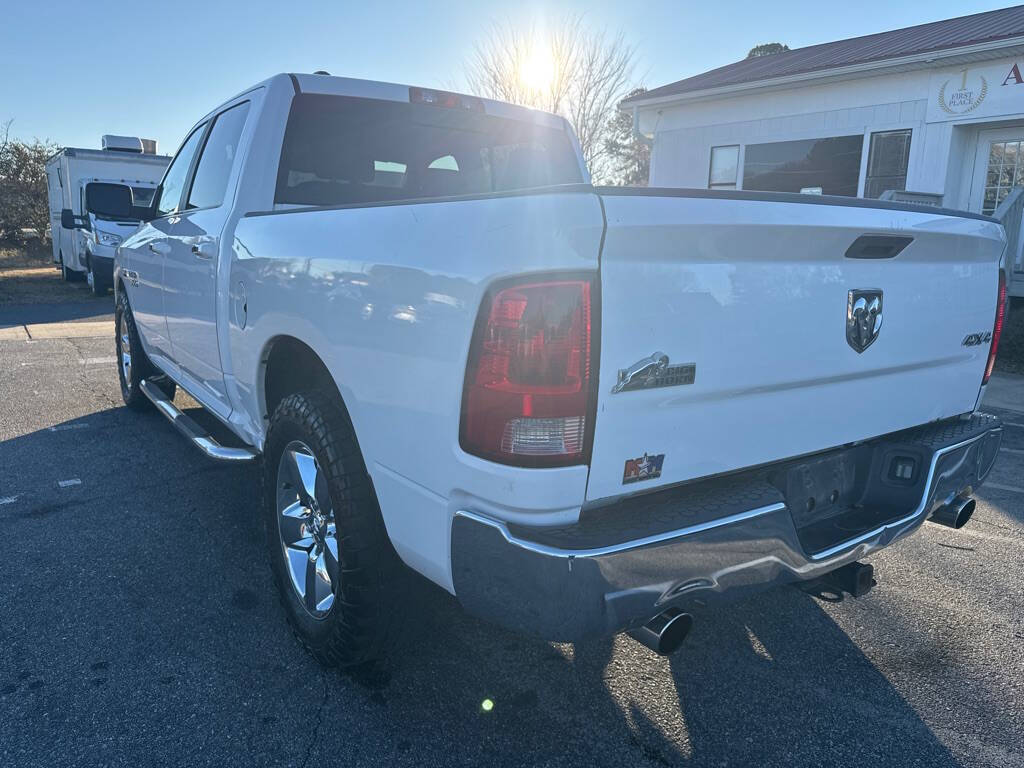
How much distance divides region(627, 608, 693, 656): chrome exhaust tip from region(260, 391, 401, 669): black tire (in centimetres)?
82

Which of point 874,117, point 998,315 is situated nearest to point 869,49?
point 874,117

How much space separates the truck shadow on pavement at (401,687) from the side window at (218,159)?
1.83m

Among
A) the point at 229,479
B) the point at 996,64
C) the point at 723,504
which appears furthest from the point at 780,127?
the point at 723,504

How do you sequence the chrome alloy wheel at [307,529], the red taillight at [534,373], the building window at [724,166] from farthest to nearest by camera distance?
the building window at [724,166]
the chrome alloy wheel at [307,529]
the red taillight at [534,373]

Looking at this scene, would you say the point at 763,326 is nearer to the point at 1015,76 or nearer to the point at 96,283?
the point at 1015,76

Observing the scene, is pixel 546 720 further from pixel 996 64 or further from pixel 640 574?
pixel 996 64

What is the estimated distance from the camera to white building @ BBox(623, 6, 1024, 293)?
35.9ft

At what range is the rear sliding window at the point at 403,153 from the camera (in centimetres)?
350

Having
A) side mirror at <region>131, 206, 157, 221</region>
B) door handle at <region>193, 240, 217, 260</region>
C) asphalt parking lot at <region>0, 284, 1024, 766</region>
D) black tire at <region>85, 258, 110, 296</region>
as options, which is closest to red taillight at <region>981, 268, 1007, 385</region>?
asphalt parking lot at <region>0, 284, 1024, 766</region>

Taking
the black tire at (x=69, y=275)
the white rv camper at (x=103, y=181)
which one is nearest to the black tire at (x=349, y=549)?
the white rv camper at (x=103, y=181)

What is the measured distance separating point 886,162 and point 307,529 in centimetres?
1216

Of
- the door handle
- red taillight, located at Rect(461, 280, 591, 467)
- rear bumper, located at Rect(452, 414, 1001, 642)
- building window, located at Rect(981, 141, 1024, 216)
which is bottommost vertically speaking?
rear bumper, located at Rect(452, 414, 1001, 642)

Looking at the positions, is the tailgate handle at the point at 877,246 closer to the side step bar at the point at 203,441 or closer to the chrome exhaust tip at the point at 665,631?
the chrome exhaust tip at the point at 665,631

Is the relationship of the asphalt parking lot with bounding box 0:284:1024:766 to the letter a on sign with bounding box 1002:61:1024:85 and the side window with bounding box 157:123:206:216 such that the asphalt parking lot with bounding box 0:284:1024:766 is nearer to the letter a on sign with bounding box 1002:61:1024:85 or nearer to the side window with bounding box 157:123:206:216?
the side window with bounding box 157:123:206:216
